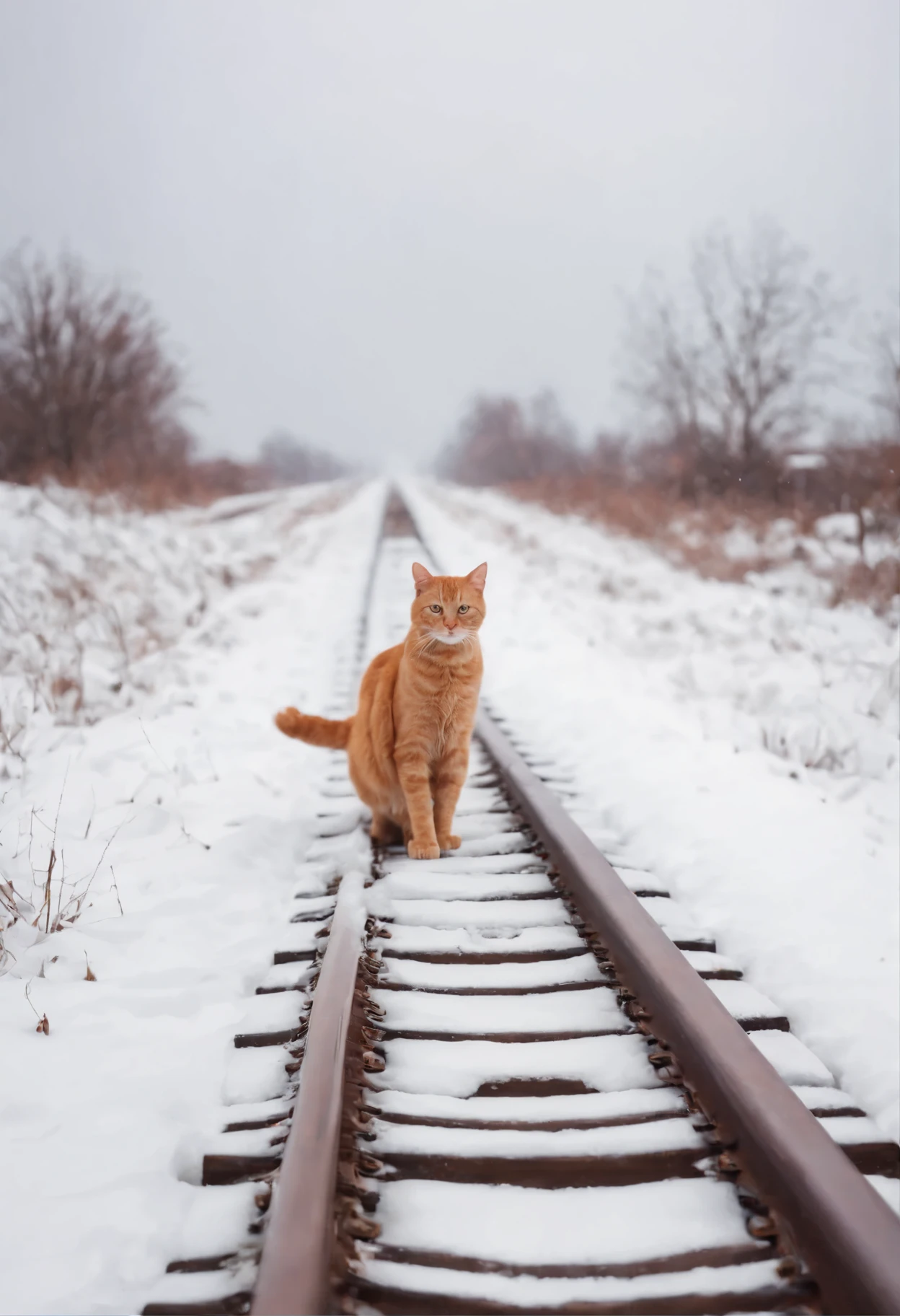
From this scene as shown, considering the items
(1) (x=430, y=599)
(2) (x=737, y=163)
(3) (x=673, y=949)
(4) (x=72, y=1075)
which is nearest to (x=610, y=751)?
(1) (x=430, y=599)

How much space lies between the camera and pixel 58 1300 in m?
1.50

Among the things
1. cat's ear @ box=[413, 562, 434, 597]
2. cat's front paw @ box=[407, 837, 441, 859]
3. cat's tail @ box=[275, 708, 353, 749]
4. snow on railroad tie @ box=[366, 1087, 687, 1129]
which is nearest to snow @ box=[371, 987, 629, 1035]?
snow on railroad tie @ box=[366, 1087, 687, 1129]

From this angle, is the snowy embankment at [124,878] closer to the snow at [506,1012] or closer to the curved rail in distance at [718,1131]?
the curved rail in distance at [718,1131]

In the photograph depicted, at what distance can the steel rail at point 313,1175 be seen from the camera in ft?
4.34

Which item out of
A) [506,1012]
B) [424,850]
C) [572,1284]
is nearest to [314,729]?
[424,850]

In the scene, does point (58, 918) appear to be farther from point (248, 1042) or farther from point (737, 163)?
point (737, 163)

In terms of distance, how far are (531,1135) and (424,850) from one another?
1.48 meters

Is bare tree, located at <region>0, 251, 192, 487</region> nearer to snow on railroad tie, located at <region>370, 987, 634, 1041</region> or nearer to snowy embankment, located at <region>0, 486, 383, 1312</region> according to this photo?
snowy embankment, located at <region>0, 486, 383, 1312</region>

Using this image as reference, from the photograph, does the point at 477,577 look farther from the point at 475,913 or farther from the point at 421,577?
the point at 475,913

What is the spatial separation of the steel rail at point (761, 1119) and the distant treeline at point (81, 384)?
958 cm

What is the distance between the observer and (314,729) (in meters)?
3.67

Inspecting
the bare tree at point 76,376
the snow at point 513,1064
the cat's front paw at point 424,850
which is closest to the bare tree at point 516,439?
the bare tree at point 76,376

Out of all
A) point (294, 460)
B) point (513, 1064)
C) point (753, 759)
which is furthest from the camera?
point (294, 460)

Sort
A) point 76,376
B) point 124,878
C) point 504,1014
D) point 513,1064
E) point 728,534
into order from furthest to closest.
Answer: point 728,534 < point 76,376 < point 124,878 < point 504,1014 < point 513,1064
